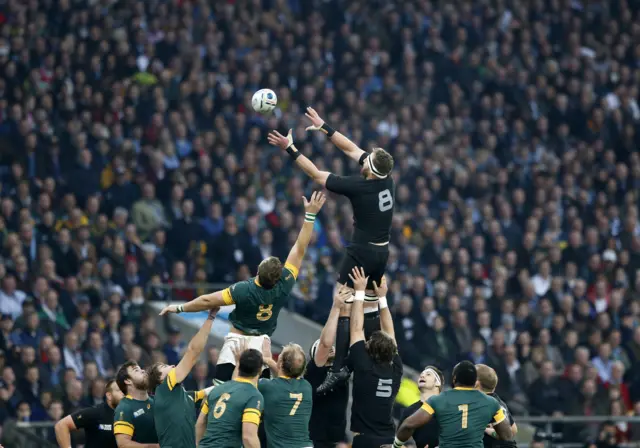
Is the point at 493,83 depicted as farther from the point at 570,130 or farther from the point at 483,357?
the point at 483,357

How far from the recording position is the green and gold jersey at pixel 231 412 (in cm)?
1069

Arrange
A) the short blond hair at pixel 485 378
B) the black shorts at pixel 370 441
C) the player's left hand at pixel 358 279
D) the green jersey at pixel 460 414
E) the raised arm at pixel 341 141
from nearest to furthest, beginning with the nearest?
the green jersey at pixel 460 414 → the short blond hair at pixel 485 378 → the black shorts at pixel 370 441 → the player's left hand at pixel 358 279 → the raised arm at pixel 341 141

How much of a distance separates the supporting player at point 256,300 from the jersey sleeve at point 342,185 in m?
0.16

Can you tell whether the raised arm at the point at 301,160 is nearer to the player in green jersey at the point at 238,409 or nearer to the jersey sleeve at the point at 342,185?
the jersey sleeve at the point at 342,185

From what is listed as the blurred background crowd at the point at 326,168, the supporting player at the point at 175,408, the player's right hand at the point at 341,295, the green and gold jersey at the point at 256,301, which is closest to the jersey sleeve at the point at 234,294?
the green and gold jersey at the point at 256,301

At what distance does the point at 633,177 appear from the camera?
84.1 ft

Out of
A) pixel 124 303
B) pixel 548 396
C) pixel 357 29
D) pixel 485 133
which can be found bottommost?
pixel 548 396

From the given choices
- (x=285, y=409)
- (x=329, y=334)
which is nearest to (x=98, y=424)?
(x=285, y=409)

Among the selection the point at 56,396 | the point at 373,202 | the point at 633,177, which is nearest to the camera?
the point at 373,202

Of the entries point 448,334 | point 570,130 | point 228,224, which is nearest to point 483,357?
point 448,334

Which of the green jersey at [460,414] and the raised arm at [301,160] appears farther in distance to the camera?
the raised arm at [301,160]

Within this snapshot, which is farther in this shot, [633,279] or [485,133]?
[485,133]

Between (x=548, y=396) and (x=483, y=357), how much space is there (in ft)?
3.65

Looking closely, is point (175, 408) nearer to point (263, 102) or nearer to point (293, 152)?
A: point (293, 152)
